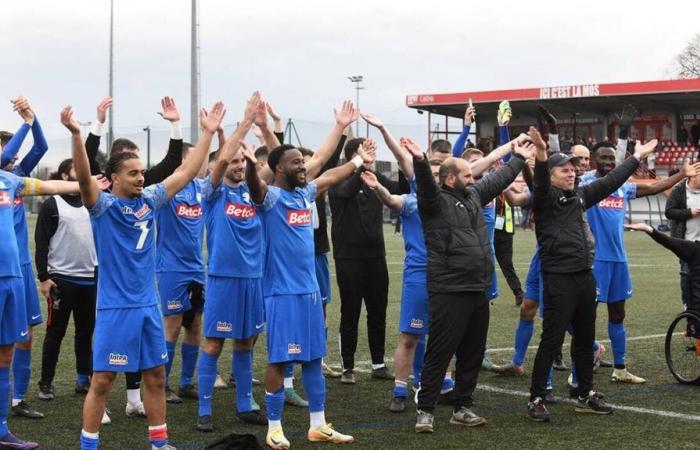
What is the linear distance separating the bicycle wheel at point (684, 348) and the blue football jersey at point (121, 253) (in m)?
5.30

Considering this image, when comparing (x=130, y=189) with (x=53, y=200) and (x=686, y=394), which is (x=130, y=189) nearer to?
(x=53, y=200)

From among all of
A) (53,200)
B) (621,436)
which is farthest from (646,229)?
(53,200)

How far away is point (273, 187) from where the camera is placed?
275 inches

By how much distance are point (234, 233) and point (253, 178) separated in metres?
1.08

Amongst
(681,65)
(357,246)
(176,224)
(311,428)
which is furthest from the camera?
(681,65)

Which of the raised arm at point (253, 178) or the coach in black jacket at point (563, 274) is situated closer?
the raised arm at point (253, 178)

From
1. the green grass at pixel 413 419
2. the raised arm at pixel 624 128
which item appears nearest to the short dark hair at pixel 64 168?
the green grass at pixel 413 419

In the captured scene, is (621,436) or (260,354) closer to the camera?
(621,436)

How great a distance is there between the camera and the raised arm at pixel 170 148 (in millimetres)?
7004

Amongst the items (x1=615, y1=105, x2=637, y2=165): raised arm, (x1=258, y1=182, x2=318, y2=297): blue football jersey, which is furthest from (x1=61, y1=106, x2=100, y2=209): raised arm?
(x1=615, y1=105, x2=637, y2=165): raised arm

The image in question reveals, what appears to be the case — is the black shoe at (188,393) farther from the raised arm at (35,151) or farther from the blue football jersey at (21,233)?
the raised arm at (35,151)

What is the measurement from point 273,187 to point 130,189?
1182 mm

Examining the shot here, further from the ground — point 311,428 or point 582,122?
point 582,122

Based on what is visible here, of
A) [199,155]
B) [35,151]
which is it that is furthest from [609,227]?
[35,151]
